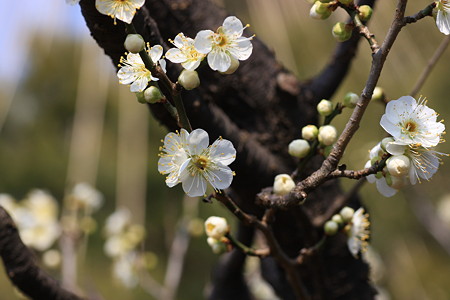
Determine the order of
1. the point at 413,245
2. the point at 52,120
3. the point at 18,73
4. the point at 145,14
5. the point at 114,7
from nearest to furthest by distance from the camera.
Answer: the point at 114,7 → the point at 145,14 → the point at 413,245 → the point at 18,73 → the point at 52,120

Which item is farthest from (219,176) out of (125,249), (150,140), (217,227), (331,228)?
(150,140)

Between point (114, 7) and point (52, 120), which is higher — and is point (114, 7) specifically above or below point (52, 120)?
below

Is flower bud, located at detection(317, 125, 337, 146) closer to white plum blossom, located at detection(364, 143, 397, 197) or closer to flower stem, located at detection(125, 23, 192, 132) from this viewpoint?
white plum blossom, located at detection(364, 143, 397, 197)

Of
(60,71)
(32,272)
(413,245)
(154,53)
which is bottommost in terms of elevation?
(32,272)

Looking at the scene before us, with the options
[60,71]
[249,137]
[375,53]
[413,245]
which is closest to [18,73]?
[60,71]

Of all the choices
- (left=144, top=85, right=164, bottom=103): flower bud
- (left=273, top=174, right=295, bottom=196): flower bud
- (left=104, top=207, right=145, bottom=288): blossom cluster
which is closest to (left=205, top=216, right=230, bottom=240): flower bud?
(left=273, top=174, right=295, bottom=196): flower bud

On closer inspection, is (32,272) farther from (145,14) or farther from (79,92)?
(79,92)
